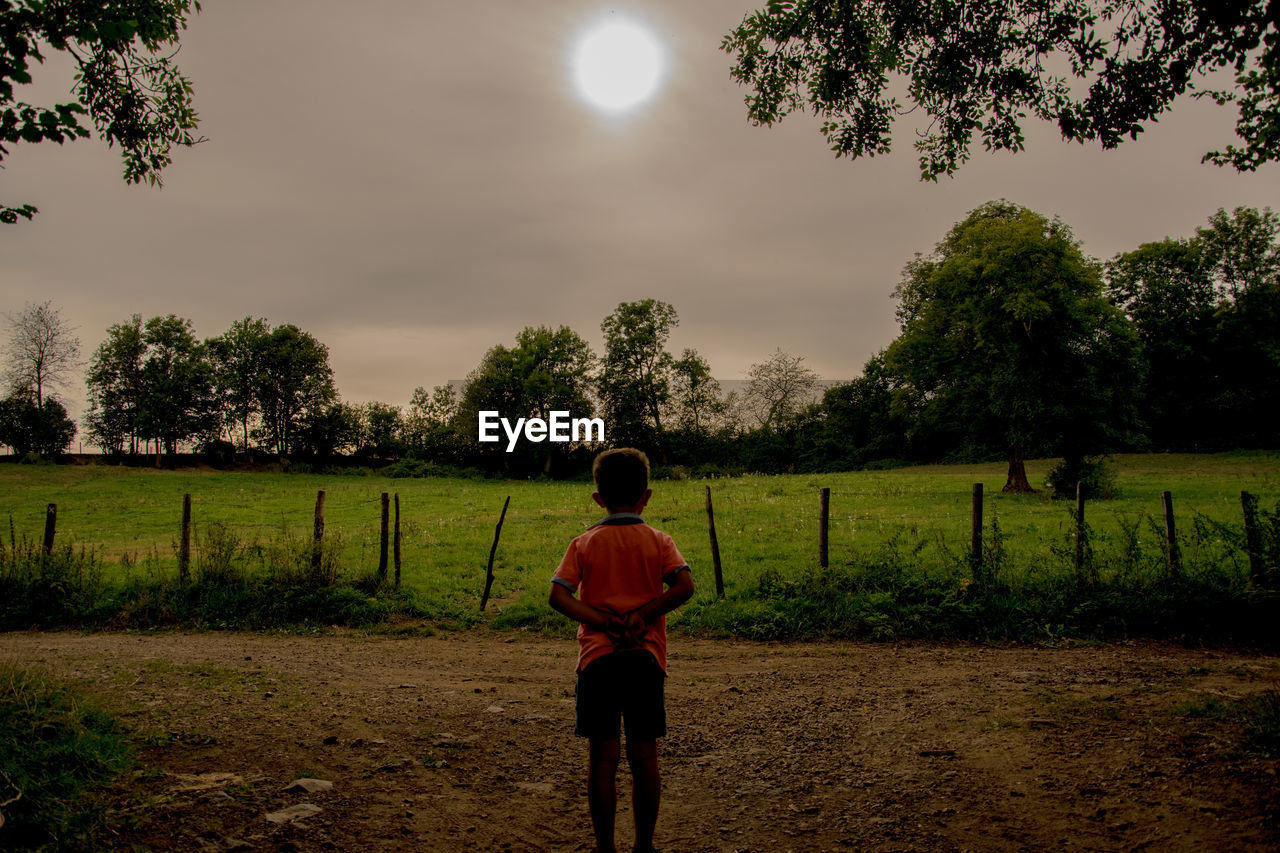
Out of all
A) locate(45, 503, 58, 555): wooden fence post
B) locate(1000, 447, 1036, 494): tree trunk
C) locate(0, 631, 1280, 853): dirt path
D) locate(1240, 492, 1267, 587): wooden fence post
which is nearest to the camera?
locate(0, 631, 1280, 853): dirt path

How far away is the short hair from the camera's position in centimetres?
357

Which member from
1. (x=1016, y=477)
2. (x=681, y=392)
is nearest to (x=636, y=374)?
(x=681, y=392)

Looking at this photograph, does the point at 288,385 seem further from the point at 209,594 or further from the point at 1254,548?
the point at 1254,548

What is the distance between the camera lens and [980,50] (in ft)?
22.7

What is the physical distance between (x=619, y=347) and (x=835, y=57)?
60.3 m

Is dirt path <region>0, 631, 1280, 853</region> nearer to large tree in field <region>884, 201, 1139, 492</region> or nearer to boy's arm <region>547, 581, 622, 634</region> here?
boy's arm <region>547, 581, 622, 634</region>

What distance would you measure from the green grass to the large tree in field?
2918 centimetres

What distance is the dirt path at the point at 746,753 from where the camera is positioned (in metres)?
4.07

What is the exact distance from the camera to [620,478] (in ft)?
11.7

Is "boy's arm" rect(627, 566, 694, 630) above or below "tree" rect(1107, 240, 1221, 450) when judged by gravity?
below

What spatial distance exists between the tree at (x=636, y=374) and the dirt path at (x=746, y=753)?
57.8m

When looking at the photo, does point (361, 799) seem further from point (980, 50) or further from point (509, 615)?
point (980, 50)

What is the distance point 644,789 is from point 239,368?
74586 mm

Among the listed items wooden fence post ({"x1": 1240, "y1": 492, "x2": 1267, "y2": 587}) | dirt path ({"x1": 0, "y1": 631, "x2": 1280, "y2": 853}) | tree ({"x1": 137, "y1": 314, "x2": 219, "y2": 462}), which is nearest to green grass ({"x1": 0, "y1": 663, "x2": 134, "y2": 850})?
dirt path ({"x1": 0, "y1": 631, "x2": 1280, "y2": 853})
